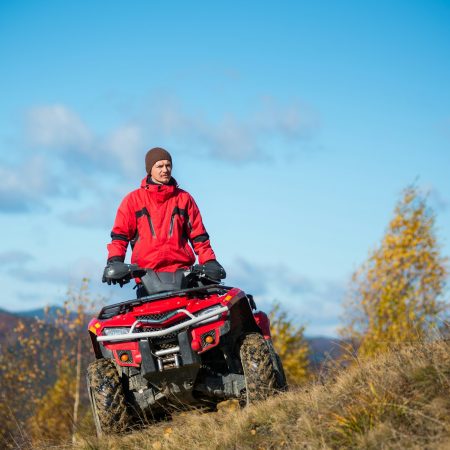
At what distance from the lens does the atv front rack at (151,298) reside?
7680 millimetres

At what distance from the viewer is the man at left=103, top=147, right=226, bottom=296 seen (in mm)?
8336

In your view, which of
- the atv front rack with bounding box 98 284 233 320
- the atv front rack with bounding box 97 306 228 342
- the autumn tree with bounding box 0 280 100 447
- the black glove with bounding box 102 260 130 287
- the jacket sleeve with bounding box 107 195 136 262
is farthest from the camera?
the autumn tree with bounding box 0 280 100 447

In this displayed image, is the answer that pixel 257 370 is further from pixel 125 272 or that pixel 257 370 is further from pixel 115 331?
pixel 125 272

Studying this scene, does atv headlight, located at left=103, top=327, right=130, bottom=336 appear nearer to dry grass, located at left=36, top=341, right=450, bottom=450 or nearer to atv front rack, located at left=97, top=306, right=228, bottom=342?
atv front rack, located at left=97, top=306, right=228, bottom=342

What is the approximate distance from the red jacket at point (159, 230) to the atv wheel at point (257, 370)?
1.29m

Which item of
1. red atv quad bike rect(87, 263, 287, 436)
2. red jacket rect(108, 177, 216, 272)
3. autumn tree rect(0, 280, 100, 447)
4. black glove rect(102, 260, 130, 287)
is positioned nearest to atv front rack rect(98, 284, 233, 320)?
red atv quad bike rect(87, 263, 287, 436)

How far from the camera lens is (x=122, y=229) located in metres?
8.51

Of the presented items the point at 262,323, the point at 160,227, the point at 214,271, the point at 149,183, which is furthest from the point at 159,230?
the point at 262,323

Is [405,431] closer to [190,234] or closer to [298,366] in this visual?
[190,234]

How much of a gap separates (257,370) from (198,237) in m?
1.78

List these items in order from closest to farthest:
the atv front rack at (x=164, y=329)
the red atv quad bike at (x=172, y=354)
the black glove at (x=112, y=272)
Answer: the atv front rack at (x=164, y=329)
the red atv quad bike at (x=172, y=354)
the black glove at (x=112, y=272)

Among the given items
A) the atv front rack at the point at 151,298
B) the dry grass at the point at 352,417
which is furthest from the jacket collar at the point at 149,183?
the dry grass at the point at 352,417

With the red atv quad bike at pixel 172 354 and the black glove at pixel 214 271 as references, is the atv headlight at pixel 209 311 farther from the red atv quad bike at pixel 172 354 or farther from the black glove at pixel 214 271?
the black glove at pixel 214 271

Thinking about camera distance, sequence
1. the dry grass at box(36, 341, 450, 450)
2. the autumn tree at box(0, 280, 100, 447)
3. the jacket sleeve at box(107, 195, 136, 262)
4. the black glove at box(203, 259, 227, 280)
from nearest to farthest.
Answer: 1. the dry grass at box(36, 341, 450, 450)
2. the black glove at box(203, 259, 227, 280)
3. the jacket sleeve at box(107, 195, 136, 262)
4. the autumn tree at box(0, 280, 100, 447)
